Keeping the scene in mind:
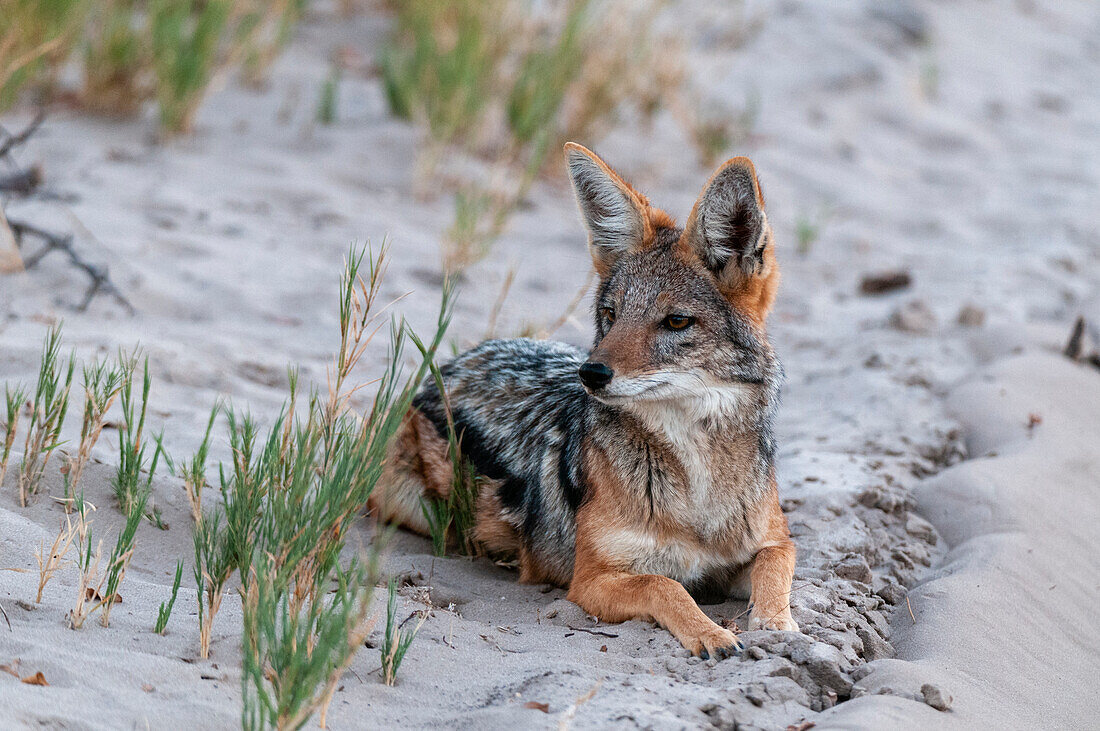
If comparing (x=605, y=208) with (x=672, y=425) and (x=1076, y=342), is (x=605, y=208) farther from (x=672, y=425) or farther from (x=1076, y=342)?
(x=1076, y=342)

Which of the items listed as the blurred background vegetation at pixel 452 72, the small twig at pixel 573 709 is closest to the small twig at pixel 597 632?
the small twig at pixel 573 709

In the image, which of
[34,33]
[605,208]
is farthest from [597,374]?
[34,33]

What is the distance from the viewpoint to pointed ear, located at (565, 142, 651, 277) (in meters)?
4.31

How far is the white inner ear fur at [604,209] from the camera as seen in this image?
4.34 meters

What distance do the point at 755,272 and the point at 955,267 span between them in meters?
5.56

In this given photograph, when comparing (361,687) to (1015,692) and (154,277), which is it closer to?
(1015,692)

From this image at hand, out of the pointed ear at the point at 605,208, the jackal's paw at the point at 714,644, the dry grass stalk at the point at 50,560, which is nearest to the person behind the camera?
the dry grass stalk at the point at 50,560

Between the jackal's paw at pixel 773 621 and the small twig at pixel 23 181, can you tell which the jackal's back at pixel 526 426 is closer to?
the jackal's paw at pixel 773 621

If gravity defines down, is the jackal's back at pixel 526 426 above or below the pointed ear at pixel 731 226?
below

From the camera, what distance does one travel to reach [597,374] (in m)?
3.78

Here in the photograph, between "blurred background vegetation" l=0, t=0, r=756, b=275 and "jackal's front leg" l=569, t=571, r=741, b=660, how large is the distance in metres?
3.17

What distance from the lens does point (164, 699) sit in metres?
2.89

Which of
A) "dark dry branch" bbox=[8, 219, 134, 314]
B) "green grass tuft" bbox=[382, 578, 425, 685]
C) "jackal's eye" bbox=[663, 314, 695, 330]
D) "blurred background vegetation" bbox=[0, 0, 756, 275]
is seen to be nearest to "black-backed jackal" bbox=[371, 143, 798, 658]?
"jackal's eye" bbox=[663, 314, 695, 330]

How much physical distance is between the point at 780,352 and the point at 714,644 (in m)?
4.17
